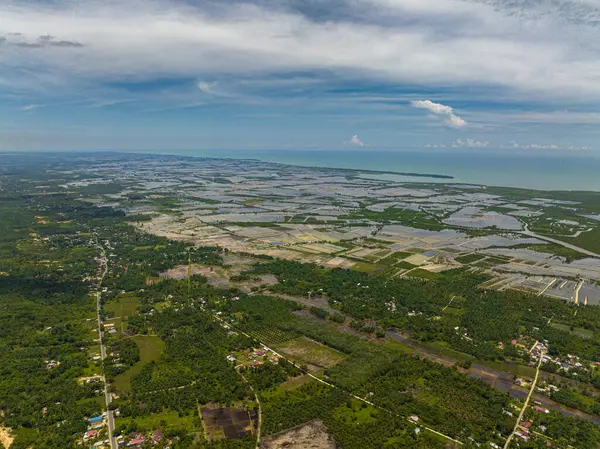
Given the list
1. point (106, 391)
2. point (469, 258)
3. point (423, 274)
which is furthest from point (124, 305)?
point (469, 258)

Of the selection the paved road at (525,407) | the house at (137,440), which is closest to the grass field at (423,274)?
the paved road at (525,407)

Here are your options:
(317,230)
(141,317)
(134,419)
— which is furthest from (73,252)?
(134,419)

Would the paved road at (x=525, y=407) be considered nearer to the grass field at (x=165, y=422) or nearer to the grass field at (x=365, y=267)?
the grass field at (x=165, y=422)

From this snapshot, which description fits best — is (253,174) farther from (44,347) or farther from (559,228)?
(44,347)

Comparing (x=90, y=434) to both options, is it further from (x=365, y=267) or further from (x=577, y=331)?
(x=365, y=267)

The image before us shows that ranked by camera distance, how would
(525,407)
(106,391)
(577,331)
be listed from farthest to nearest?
(577,331) < (106,391) < (525,407)

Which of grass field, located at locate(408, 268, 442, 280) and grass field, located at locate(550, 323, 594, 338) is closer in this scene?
grass field, located at locate(550, 323, 594, 338)

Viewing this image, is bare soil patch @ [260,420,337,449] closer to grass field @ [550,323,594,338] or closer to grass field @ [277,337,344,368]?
grass field @ [277,337,344,368]

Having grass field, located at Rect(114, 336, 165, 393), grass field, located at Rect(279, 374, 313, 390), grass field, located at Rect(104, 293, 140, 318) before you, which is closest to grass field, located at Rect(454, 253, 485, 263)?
grass field, located at Rect(279, 374, 313, 390)
